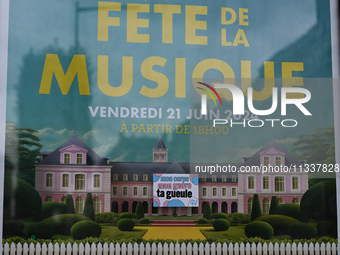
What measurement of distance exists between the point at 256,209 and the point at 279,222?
388 mm

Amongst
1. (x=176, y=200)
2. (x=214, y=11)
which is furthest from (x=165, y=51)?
(x=176, y=200)

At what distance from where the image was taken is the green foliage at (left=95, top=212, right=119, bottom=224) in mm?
4594

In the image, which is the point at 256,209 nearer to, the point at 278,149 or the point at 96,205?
the point at 278,149

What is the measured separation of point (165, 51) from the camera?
15.9 ft

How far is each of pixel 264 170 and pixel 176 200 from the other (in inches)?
55.1

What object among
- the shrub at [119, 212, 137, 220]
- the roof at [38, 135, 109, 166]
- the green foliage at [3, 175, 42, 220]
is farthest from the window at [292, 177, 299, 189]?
the green foliage at [3, 175, 42, 220]

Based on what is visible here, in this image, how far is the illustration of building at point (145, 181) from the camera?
4598 mm

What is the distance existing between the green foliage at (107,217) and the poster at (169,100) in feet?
0.26

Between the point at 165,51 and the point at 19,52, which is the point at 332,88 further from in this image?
the point at 19,52

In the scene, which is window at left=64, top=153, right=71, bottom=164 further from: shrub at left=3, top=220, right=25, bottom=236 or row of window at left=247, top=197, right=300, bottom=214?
row of window at left=247, top=197, right=300, bottom=214

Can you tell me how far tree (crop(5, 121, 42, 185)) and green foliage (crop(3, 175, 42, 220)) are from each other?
10cm

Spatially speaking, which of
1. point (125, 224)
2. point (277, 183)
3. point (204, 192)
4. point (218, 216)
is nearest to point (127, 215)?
point (125, 224)

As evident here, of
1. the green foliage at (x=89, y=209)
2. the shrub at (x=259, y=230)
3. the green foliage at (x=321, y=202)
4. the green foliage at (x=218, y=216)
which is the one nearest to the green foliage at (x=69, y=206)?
the green foliage at (x=89, y=209)

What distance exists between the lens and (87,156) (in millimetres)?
4660
